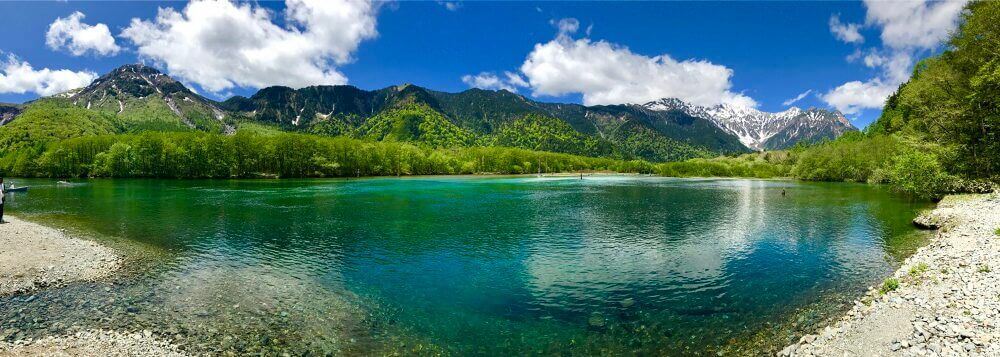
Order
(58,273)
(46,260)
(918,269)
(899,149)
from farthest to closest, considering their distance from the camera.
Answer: (899,149), (46,260), (58,273), (918,269)

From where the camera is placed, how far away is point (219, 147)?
182 meters

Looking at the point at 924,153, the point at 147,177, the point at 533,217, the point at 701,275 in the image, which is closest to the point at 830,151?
the point at 924,153

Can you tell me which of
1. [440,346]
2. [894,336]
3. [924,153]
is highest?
[924,153]

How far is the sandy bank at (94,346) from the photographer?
15.1 m

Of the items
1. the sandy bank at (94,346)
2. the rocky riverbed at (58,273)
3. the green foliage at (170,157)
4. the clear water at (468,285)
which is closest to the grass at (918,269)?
the clear water at (468,285)

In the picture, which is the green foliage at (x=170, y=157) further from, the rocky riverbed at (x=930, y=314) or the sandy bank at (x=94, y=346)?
the rocky riverbed at (x=930, y=314)

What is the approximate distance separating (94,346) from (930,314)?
31.8m

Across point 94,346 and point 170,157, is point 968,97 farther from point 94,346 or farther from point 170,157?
point 170,157

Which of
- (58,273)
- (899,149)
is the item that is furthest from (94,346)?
(899,149)

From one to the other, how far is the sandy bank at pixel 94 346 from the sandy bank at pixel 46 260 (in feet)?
32.1

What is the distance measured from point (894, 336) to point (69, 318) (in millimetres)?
33552

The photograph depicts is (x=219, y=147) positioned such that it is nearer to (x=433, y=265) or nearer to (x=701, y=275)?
(x=433, y=265)

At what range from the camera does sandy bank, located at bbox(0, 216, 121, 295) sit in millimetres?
23734

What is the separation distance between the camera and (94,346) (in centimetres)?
1578
